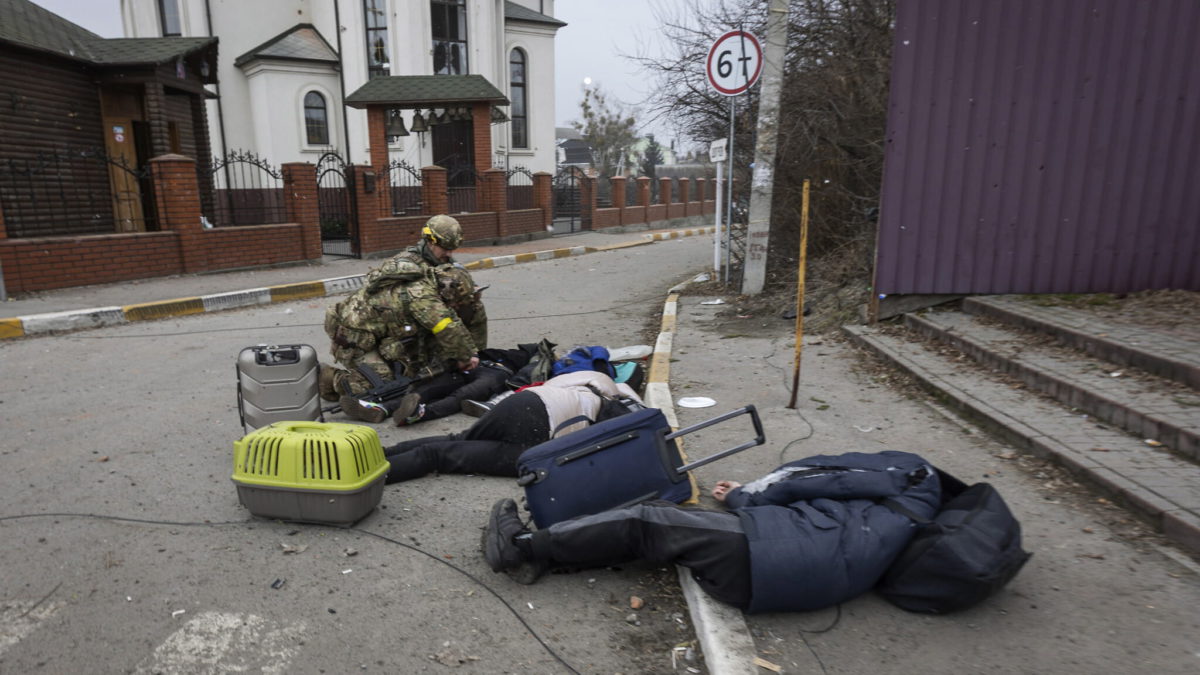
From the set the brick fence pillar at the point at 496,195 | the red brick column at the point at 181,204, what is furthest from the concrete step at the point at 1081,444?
the brick fence pillar at the point at 496,195

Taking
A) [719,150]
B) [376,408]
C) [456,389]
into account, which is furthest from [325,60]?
[376,408]

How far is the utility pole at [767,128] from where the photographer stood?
860 centimetres

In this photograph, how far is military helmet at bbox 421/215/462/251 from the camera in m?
5.34

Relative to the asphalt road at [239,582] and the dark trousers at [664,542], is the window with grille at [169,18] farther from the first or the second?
the dark trousers at [664,542]

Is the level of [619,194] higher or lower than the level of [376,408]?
higher

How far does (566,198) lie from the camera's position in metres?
23.7

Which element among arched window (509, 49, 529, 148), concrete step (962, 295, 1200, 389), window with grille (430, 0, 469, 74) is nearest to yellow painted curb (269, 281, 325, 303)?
concrete step (962, 295, 1200, 389)

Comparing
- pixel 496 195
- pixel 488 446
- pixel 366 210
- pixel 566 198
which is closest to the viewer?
pixel 488 446

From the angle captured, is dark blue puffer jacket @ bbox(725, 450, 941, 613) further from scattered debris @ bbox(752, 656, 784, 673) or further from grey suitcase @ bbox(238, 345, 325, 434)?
grey suitcase @ bbox(238, 345, 325, 434)

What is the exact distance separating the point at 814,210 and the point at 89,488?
27.0ft

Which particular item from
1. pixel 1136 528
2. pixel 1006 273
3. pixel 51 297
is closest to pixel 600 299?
pixel 1006 273

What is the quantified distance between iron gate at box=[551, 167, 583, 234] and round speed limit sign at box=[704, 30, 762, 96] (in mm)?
14931

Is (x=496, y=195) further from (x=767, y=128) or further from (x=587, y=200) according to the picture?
(x=767, y=128)

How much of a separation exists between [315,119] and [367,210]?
11.0 metres
